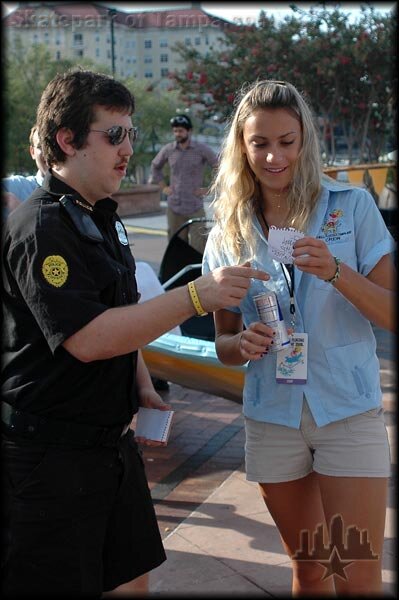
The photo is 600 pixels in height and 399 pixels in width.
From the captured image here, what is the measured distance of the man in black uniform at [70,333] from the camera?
2232 mm

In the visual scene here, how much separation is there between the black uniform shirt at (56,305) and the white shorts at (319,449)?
0.53m

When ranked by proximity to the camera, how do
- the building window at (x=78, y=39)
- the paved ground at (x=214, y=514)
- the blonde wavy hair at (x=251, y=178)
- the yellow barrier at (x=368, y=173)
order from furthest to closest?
the building window at (x=78, y=39) → the yellow barrier at (x=368, y=173) → the paved ground at (x=214, y=514) → the blonde wavy hair at (x=251, y=178)

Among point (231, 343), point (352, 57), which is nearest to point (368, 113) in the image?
point (352, 57)

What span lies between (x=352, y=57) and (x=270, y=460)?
505 inches

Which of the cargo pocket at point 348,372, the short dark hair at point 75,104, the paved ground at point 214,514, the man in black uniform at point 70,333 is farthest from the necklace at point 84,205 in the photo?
the paved ground at point 214,514

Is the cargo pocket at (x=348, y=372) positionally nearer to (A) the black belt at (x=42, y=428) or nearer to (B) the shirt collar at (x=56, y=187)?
(A) the black belt at (x=42, y=428)

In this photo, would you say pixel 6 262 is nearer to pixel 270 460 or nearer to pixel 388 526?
pixel 270 460

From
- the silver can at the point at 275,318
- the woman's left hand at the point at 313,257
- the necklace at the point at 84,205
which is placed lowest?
the silver can at the point at 275,318

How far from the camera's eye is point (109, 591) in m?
2.63

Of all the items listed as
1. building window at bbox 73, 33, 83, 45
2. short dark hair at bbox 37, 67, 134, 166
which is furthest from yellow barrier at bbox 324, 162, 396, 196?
building window at bbox 73, 33, 83, 45

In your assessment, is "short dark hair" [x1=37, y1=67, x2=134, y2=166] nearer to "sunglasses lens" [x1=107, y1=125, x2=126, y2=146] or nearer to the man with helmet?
"sunglasses lens" [x1=107, y1=125, x2=126, y2=146]

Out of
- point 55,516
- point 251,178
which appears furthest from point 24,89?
point 55,516

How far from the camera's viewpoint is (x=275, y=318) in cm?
257

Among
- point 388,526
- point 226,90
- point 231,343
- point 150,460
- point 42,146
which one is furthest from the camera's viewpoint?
point 226,90
